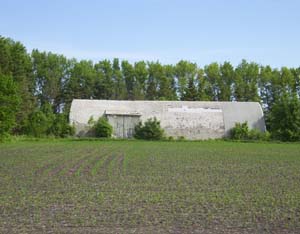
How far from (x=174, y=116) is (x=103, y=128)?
7948 mm

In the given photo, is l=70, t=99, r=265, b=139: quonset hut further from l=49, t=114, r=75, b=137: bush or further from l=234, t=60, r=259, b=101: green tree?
l=234, t=60, r=259, b=101: green tree

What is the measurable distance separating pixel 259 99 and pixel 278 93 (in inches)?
121

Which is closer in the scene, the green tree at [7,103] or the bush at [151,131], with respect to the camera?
the green tree at [7,103]

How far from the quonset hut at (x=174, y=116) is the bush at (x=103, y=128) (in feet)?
4.20

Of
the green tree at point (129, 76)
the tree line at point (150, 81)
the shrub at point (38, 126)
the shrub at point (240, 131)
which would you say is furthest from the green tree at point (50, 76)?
the shrub at point (240, 131)

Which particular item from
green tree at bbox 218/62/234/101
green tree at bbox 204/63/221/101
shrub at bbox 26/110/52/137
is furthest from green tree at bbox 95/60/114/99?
shrub at bbox 26/110/52/137

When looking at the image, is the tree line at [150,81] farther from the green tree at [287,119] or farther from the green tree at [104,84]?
the green tree at [287,119]

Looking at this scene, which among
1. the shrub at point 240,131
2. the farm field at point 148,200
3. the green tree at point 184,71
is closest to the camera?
the farm field at point 148,200

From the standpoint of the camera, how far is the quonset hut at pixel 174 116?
4675 centimetres

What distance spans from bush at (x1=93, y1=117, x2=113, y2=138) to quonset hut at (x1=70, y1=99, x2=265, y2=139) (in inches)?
50.4

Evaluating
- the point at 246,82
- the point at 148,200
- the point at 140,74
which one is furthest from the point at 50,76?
the point at 148,200

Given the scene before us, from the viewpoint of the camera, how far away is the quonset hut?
46.8m

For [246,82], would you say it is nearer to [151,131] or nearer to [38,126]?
[151,131]

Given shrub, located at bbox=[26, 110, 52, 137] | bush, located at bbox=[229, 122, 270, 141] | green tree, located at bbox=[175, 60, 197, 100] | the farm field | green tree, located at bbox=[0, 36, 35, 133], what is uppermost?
green tree, located at bbox=[175, 60, 197, 100]
